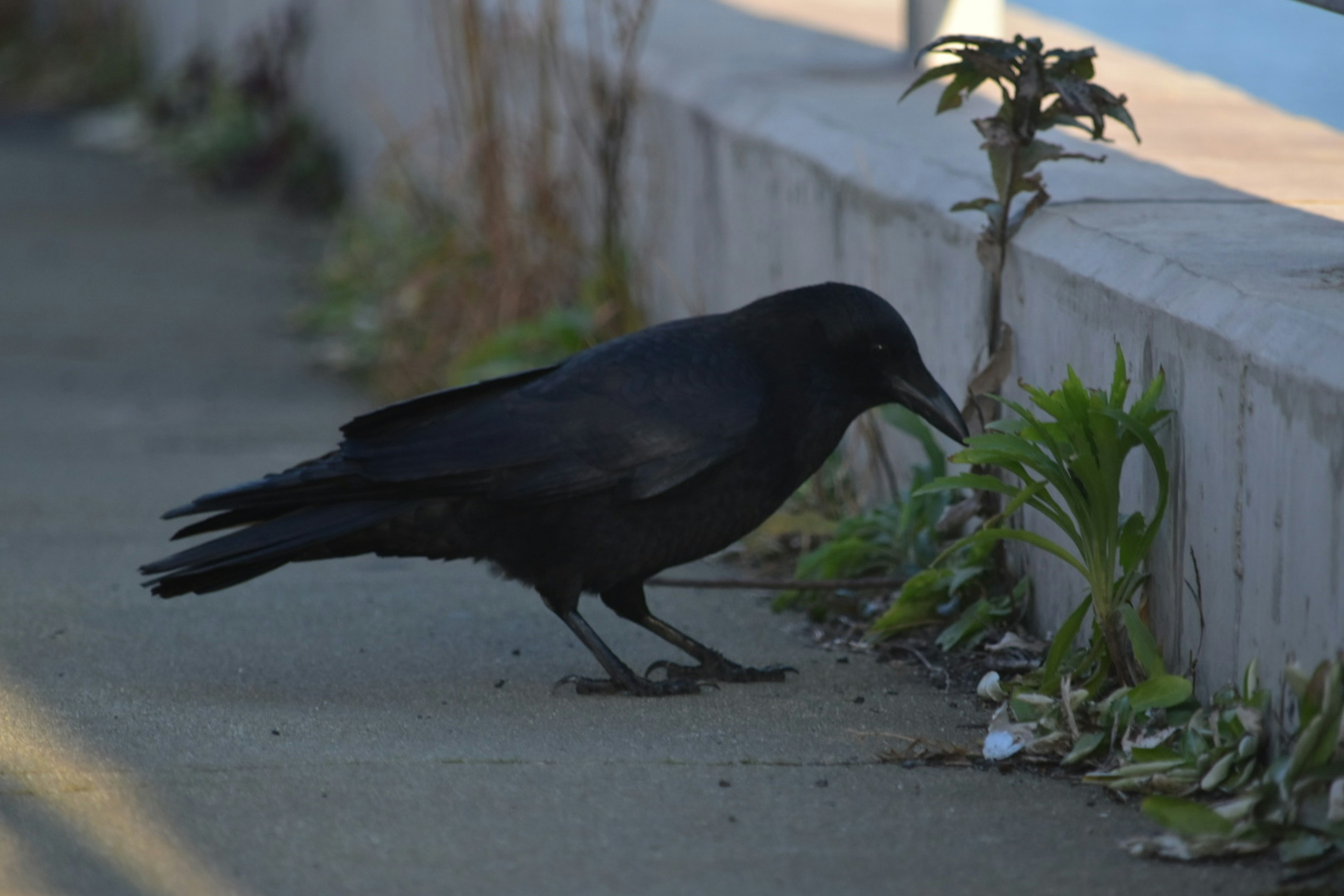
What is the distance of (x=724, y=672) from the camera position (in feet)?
12.3

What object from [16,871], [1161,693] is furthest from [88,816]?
[1161,693]

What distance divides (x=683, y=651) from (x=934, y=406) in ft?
2.68

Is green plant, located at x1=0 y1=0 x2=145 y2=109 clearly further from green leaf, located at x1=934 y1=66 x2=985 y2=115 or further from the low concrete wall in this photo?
green leaf, located at x1=934 y1=66 x2=985 y2=115

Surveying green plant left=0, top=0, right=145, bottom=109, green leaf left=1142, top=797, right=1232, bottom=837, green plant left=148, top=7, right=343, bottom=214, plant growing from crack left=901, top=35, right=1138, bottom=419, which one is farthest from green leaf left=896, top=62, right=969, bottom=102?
green plant left=0, top=0, right=145, bottom=109

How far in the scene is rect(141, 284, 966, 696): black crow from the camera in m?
3.56

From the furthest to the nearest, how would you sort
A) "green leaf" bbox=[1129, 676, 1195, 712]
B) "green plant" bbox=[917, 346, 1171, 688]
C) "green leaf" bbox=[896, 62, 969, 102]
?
"green leaf" bbox=[896, 62, 969, 102]
"green plant" bbox=[917, 346, 1171, 688]
"green leaf" bbox=[1129, 676, 1195, 712]

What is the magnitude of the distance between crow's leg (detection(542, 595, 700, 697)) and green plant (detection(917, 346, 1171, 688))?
791 mm

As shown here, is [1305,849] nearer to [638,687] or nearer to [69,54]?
[638,687]

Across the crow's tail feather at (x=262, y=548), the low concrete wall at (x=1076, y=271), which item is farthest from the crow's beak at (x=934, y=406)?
the crow's tail feather at (x=262, y=548)

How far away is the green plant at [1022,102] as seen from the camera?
140 inches

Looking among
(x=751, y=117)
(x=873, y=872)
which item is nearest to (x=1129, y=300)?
(x=873, y=872)

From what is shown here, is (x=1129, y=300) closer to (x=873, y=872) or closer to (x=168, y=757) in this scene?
(x=873, y=872)

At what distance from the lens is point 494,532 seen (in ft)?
12.0

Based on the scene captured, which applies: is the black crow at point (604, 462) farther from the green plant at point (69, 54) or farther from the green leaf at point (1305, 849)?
the green plant at point (69, 54)
